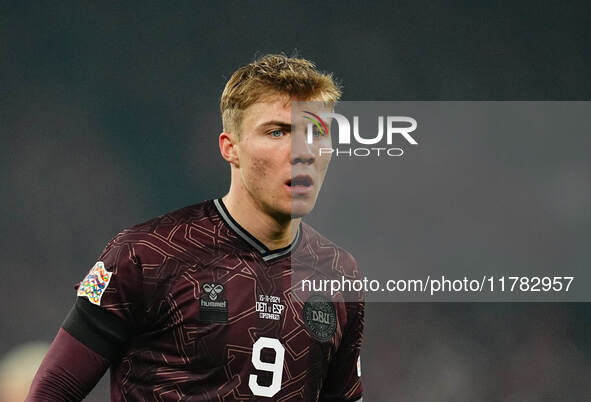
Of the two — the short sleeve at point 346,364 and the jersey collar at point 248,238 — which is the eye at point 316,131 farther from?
the short sleeve at point 346,364

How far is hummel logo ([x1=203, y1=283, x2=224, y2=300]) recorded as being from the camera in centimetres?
295

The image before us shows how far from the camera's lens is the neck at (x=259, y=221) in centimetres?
309

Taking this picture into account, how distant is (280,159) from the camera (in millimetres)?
2955

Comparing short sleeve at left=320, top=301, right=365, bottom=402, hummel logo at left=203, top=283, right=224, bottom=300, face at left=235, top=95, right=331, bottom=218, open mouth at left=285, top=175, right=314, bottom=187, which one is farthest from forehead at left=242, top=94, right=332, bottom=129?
short sleeve at left=320, top=301, right=365, bottom=402

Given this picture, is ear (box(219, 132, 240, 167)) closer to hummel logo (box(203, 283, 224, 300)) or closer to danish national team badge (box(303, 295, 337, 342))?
hummel logo (box(203, 283, 224, 300))

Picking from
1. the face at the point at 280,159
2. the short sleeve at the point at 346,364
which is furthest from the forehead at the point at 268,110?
the short sleeve at the point at 346,364

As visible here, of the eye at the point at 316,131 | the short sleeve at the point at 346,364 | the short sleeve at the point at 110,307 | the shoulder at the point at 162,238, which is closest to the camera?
the short sleeve at the point at 110,307

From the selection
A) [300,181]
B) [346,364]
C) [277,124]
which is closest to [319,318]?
[346,364]

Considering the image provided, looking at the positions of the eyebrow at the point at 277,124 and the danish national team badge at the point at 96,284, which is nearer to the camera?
the danish national team badge at the point at 96,284

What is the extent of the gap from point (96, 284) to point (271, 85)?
1.02 meters

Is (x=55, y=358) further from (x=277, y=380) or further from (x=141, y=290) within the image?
(x=277, y=380)

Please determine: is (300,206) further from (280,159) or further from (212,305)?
(212,305)

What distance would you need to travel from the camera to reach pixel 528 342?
9.02 metres

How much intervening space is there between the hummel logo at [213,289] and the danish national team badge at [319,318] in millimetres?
373
